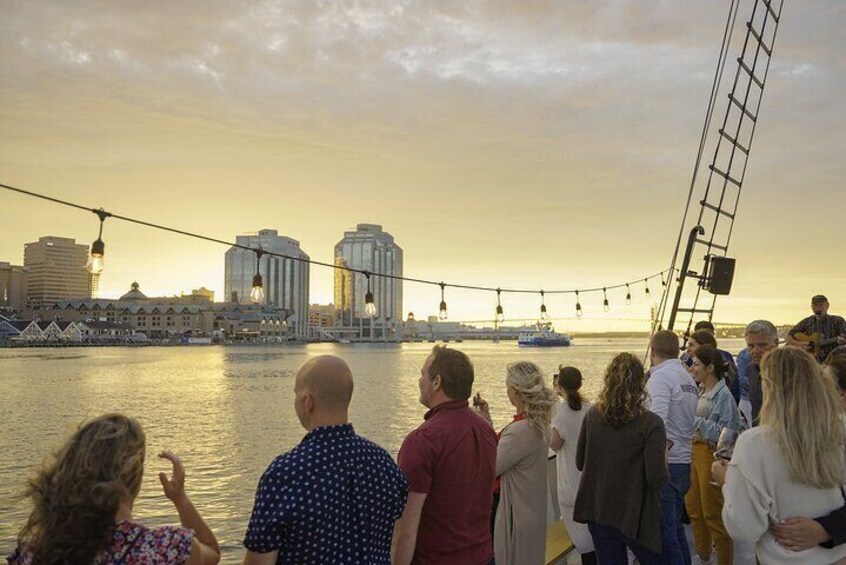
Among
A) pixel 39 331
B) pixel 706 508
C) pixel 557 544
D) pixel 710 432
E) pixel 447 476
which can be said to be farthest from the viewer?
pixel 39 331

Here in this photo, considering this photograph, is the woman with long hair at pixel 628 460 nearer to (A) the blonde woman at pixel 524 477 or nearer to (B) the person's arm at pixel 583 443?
(B) the person's arm at pixel 583 443

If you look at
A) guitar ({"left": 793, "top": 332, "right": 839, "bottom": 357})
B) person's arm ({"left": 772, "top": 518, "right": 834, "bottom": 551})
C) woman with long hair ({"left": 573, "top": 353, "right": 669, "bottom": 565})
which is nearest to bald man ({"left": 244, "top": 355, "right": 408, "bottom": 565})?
person's arm ({"left": 772, "top": 518, "right": 834, "bottom": 551})

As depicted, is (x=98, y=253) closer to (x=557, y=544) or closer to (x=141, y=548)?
(x=557, y=544)

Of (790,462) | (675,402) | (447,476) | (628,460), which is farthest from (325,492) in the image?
(675,402)

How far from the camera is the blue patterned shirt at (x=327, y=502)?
97.8 inches

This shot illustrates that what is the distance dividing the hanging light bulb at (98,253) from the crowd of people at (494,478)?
473cm

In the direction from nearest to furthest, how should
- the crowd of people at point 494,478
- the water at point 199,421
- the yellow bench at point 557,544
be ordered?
the crowd of people at point 494,478, the yellow bench at point 557,544, the water at point 199,421

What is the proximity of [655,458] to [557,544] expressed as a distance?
7.29 feet

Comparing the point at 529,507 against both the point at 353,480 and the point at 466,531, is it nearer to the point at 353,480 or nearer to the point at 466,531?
the point at 466,531

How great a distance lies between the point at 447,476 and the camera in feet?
10.9

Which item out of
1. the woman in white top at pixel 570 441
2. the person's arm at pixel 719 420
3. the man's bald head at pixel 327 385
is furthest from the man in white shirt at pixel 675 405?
the man's bald head at pixel 327 385

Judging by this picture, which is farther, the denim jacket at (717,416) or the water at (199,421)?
the water at (199,421)

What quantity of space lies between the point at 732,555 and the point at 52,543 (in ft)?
16.7

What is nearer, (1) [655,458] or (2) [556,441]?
(1) [655,458]
